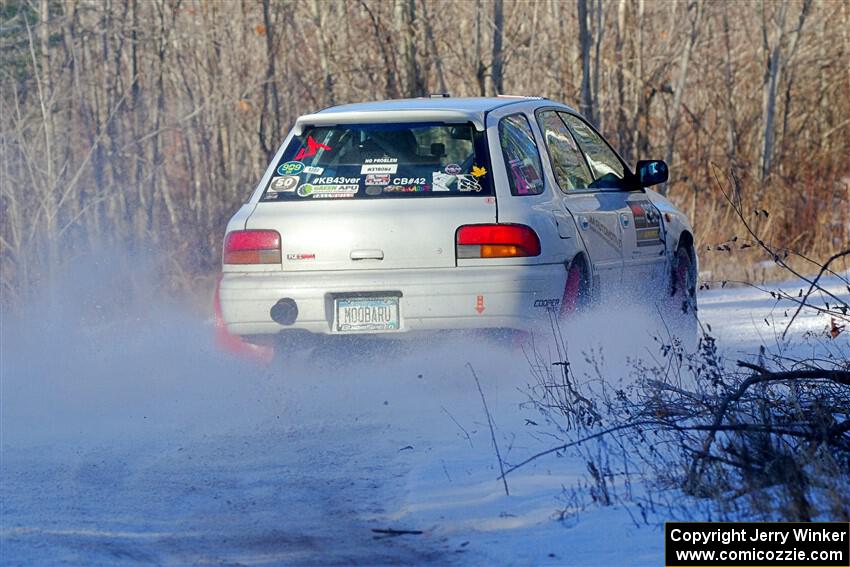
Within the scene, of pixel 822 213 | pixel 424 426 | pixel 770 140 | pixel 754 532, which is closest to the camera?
pixel 754 532

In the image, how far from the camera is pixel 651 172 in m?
9.38

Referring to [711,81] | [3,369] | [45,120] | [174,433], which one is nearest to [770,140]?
[711,81]

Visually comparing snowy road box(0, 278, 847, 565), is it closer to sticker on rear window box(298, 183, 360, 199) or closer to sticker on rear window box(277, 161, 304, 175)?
sticker on rear window box(298, 183, 360, 199)

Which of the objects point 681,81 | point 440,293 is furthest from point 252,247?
point 681,81

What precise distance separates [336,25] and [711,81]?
5.75 m

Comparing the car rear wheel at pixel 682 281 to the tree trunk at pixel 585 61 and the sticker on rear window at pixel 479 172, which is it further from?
the tree trunk at pixel 585 61

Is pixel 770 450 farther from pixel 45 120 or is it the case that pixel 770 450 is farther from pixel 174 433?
pixel 45 120

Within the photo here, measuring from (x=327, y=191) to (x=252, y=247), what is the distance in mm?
524

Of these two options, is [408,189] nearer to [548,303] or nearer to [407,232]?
[407,232]

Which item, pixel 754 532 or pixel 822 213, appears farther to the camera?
pixel 822 213

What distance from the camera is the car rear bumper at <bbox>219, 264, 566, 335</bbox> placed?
25.9ft

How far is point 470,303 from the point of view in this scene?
791 centimetres

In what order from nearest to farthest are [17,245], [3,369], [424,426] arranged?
1. [424,426]
2. [3,369]
3. [17,245]

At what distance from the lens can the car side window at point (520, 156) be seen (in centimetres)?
817
